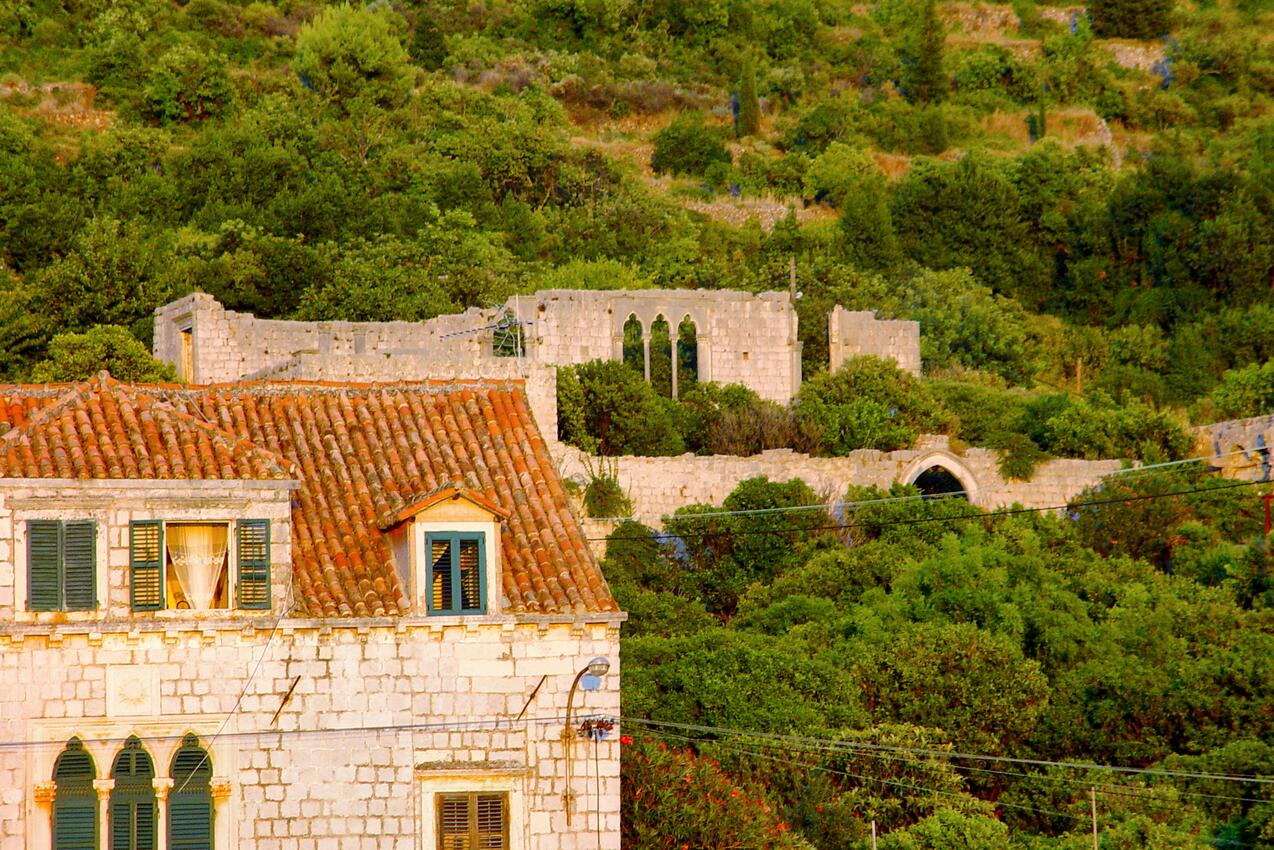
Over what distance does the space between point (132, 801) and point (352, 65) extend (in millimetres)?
77215

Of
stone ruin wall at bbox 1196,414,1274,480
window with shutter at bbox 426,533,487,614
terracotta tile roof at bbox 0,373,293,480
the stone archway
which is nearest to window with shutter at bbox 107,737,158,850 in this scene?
terracotta tile roof at bbox 0,373,293,480

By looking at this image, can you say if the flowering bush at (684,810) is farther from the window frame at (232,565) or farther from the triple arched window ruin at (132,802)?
the triple arched window ruin at (132,802)

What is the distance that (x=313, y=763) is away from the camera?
2586cm

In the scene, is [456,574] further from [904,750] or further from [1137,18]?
[1137,18]

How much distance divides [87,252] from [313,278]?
638 cm

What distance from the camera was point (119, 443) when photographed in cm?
2662

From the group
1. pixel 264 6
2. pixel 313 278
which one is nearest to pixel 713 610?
pixel 313 278

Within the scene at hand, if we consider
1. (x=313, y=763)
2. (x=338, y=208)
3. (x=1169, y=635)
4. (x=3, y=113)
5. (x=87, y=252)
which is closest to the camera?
(x=313, y=763)

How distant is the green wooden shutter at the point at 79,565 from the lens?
25.5 meters

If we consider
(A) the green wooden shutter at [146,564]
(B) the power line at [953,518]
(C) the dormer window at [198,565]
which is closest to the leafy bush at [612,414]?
(B) the power line at [953,518]

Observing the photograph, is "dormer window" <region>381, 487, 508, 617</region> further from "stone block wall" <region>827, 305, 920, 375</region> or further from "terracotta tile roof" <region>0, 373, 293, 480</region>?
"stone block wall" <region>827, 305, 920, 375</region>

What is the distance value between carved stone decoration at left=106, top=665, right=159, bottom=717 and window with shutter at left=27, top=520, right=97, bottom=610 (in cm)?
69

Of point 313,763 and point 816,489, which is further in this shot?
point 816,489

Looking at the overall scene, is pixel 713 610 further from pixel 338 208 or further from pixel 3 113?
pixel 3 113
